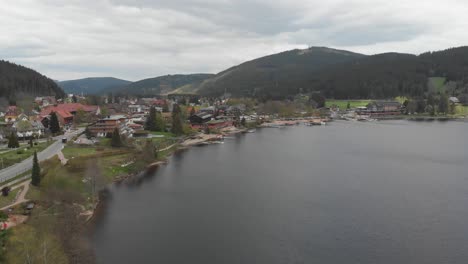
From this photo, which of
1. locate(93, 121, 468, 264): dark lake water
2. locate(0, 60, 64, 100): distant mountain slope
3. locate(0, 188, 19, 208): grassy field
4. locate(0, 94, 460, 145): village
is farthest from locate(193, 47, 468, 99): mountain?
locate(0, 188, 19, 208): grassy field

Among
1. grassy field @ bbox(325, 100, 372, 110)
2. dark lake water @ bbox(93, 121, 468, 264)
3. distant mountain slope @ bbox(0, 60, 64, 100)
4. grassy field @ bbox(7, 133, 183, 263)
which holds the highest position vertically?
distant mountain slope @ bbox(0, 60, 64, 100)

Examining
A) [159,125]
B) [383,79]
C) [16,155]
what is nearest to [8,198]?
[16,155]

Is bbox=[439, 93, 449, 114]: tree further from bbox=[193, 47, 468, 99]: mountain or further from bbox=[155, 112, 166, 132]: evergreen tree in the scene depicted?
bbox=[155, 112, 166, 132]: evergreen tree

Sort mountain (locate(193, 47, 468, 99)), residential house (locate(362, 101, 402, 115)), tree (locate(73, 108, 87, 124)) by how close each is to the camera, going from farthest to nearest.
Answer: mountain (locate(193, 47, 468, 99)), residential house (locate(362, 101, 402, 115)), tree (locate(73, 108, 87, 124))

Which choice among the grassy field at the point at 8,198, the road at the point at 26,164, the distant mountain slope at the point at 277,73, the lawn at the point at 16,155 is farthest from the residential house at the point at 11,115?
the distant mountain slope at the point at 277,73

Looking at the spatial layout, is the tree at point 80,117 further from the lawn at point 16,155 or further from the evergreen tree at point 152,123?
the lawn at point 16,155

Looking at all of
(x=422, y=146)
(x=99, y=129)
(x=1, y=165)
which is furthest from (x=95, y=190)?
(x=422, y=146)

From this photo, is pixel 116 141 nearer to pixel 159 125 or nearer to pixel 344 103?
pixel 159 125
